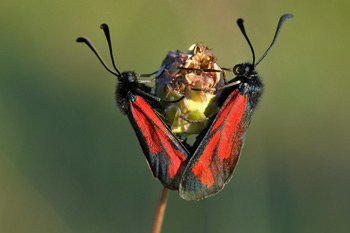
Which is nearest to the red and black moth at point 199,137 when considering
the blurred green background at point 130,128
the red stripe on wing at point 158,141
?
the red stripe on wing at point 158,141

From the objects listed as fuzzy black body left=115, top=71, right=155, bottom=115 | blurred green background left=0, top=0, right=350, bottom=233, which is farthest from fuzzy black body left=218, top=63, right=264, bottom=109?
blurred green background left=0, top=0, right=350, bottom=233

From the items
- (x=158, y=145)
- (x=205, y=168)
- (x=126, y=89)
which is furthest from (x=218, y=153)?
(x=126, y=89)

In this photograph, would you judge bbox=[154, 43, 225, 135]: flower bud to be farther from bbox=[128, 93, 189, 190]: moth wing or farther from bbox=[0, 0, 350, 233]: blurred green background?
bbox=[0, 0, 350, 233]: blurred green background

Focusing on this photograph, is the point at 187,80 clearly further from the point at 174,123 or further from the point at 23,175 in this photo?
the point at 23,175

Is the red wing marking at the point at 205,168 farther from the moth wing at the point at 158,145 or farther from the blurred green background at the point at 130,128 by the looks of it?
the blurred green background at the point at 130,128

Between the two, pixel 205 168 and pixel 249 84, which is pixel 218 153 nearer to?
pixel 205 168
